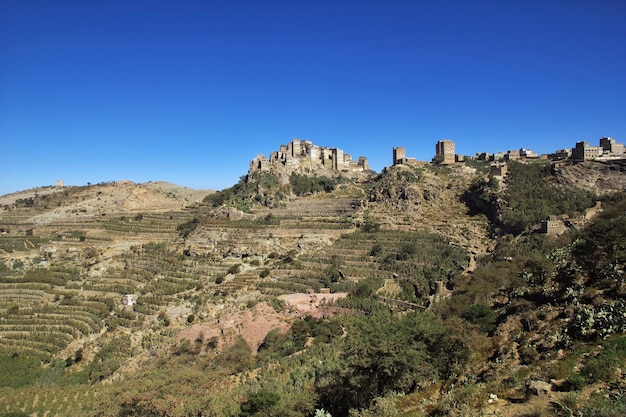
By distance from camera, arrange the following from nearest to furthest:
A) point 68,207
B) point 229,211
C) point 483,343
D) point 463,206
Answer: point 483,343, point 463,206, point 229,211, point 68,207

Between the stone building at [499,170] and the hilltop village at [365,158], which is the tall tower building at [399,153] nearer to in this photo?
the hilltop village at [365,158]

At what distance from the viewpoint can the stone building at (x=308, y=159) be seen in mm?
50000

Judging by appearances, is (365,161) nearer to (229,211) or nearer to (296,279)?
(229,211)

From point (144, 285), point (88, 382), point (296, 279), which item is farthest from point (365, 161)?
point (88, 382)

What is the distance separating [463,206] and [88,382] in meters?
33.2

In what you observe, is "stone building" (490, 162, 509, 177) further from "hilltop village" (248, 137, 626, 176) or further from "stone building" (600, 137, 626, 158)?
"stone building" (600, 137, 626, 158)

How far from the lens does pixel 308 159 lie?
171 ft

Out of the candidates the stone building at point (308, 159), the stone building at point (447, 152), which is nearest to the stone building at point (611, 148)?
the stone building at point (447, 152)

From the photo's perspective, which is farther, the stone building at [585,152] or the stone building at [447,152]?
the stone building at [447,152]

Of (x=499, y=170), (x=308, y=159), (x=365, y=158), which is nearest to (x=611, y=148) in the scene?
(x=499, y=170)

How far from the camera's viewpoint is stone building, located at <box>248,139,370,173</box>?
50.0 metres

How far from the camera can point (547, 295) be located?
51.6ft

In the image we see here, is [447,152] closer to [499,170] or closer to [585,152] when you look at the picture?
[499,170]

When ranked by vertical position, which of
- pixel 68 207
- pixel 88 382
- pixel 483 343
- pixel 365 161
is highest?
pixel 365 161
